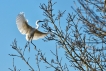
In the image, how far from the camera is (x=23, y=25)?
11328mm

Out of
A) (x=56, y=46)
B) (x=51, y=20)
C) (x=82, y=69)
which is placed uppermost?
(x=51, y=20)

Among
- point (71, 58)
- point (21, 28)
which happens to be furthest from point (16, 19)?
point (71, 58)

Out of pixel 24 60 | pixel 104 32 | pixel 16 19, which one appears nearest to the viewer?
pixel 104 32

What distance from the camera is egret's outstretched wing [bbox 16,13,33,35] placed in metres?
11.0

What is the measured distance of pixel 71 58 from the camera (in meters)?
6.93

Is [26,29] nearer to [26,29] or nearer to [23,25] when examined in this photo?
[26,29]

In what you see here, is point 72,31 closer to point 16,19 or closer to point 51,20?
point 51,20

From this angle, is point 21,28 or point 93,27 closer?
point 93,27

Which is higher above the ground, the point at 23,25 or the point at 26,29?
the point at 23,25

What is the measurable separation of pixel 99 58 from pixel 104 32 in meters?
A: 0.61

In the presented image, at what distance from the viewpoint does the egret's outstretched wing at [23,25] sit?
11.0 m

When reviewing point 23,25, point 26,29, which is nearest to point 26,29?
point 26,29

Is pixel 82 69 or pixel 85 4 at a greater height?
pixel 85 4

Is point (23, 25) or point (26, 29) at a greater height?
point (23, 25)
